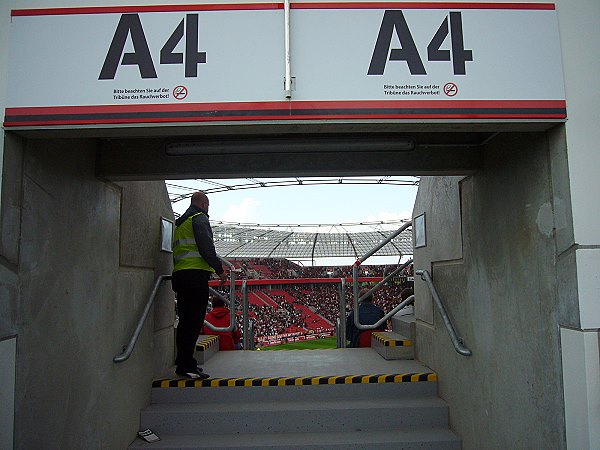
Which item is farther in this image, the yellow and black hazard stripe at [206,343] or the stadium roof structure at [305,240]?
the stadium roof structure at [305,240]

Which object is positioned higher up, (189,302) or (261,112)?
(261,112)

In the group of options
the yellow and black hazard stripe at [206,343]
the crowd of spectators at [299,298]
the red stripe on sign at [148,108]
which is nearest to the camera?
the red stripe on sign at [148,108]

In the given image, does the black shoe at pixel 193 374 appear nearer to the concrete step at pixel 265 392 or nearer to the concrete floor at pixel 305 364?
the concrete step at pixel 265 392

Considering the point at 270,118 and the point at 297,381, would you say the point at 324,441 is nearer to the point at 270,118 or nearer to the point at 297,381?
the point at 297,381

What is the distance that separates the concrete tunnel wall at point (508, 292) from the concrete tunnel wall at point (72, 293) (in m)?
2.52

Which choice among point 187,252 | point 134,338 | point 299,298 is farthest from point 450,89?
point 299,298

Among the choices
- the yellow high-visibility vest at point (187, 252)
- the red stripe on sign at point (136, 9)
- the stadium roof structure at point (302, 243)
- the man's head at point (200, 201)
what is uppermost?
the stadium roof structure at point (302, 243)

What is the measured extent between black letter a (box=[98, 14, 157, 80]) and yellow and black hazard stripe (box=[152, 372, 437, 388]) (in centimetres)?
287

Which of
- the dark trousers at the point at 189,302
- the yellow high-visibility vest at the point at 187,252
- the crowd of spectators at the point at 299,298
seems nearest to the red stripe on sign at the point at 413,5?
the yellow high-visibility vest at the point at 187,252

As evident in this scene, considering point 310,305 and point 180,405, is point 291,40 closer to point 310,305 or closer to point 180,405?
point 180,405

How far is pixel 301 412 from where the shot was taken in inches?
151

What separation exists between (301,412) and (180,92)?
9.12 ft

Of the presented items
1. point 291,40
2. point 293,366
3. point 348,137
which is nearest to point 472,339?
point 348,137

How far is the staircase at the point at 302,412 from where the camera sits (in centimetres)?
358
